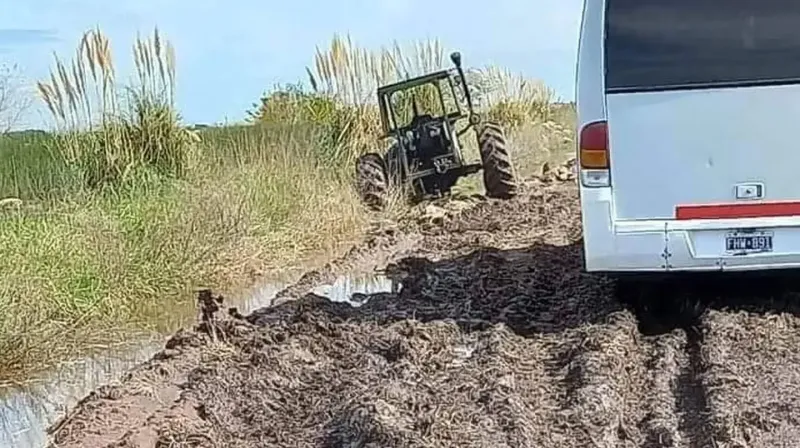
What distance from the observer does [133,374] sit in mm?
7500

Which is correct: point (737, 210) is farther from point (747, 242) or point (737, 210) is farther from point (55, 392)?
point (55, 392)

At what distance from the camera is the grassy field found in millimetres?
9000

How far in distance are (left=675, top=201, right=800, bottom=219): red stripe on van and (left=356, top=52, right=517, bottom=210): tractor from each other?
27.9ft

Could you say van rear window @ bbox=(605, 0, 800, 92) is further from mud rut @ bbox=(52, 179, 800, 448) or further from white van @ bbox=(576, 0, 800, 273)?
mud rut @ bbox=(52, 179, 800, 448)

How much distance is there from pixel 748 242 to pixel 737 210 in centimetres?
20

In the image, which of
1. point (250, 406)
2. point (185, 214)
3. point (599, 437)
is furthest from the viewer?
point (185, 214)

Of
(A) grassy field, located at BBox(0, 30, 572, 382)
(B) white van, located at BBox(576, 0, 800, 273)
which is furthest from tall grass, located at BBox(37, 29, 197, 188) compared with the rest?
(B) white van, located at BBox(576, 0, 800, 273)

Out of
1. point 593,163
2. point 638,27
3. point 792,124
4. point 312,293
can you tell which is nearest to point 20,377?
point 312,293

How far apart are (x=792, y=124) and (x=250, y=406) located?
3.44 meters

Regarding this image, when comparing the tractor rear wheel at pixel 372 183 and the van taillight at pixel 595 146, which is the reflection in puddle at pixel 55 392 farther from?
the tractor rear wheel at pixel 372 183

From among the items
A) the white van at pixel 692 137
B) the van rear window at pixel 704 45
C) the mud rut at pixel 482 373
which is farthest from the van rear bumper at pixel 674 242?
the van rear window at pixel 704 45

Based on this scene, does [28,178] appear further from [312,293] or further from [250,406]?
[250,406]

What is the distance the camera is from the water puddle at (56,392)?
679cm

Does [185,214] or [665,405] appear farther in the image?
[185,214]
